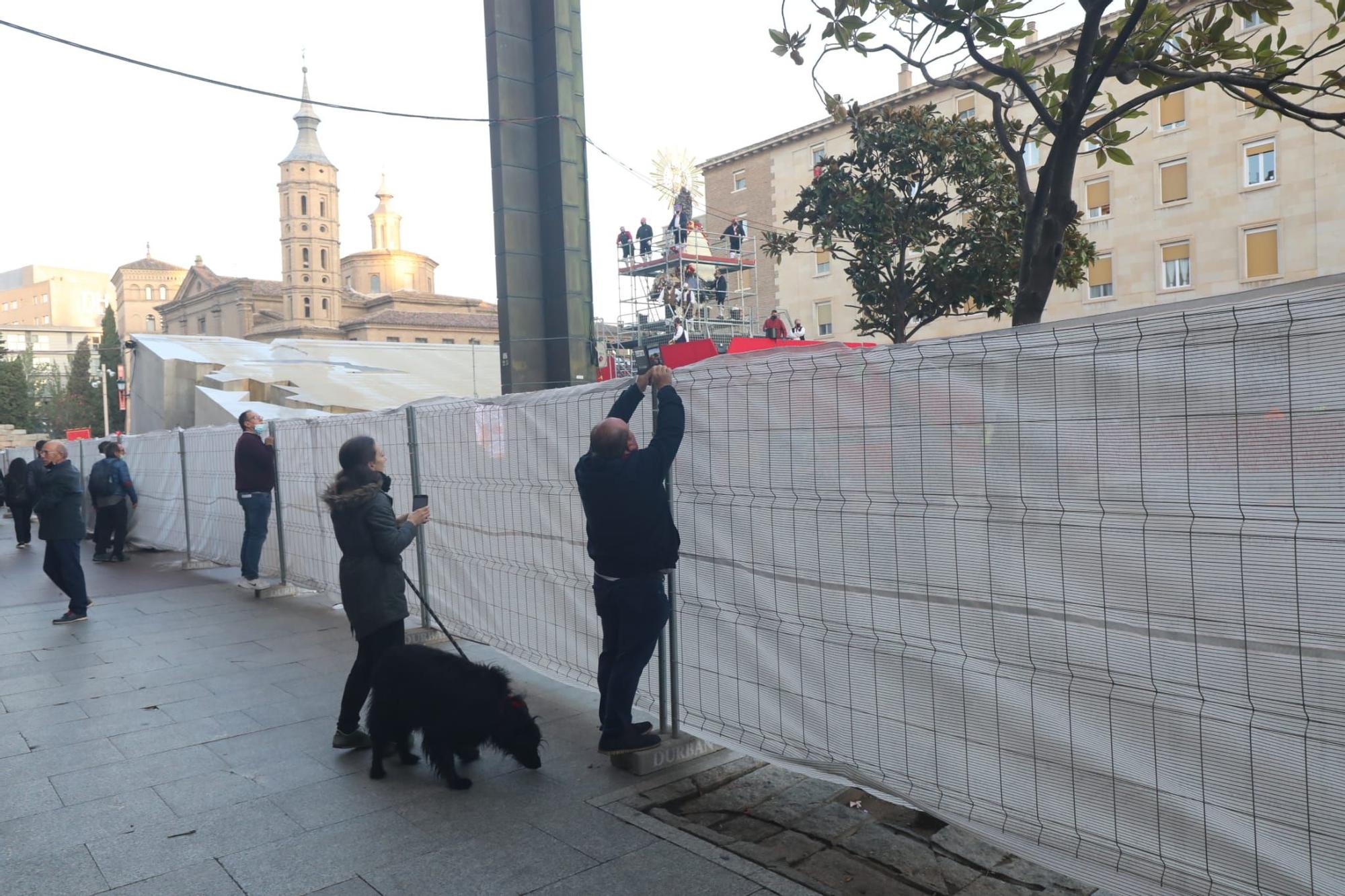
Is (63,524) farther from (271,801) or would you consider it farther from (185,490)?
(271,801)

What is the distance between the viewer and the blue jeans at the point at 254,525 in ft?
33.2

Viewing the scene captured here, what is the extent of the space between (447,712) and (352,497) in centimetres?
123

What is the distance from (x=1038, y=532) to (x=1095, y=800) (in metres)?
0.83

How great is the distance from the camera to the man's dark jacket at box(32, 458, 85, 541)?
28.7 feet

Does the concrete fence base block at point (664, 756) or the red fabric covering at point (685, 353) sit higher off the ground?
the red fabric covering at point (685, 353)

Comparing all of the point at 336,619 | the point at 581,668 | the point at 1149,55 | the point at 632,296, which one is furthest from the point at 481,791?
the point at 632,296

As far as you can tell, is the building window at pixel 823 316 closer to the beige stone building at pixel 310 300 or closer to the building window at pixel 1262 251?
the building window at pixel 1262 251

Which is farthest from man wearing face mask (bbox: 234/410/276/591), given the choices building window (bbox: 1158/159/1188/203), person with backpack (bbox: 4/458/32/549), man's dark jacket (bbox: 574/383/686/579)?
building window (bbox: 1158/159/1188/203)

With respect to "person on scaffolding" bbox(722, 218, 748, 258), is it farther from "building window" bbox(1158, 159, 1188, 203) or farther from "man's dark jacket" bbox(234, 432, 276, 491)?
"man's dark jacket" bbox(234, 432, 276, 491)

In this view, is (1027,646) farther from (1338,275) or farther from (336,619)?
(336,619)

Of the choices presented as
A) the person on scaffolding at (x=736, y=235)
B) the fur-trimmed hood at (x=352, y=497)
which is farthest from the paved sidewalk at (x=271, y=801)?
the person on scaffolding at (x=736, y=235)

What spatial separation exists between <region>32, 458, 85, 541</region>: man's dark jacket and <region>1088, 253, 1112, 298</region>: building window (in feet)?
118

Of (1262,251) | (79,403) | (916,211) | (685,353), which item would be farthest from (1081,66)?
(79,403)

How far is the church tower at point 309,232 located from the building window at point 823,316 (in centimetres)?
5789
